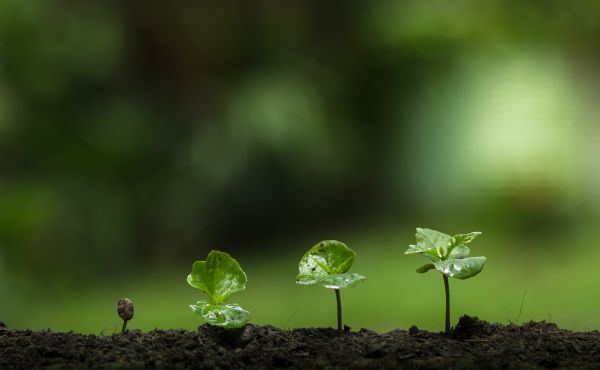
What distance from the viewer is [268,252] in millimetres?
2932

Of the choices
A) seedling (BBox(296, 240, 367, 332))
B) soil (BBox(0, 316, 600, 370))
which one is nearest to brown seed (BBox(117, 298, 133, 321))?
soil (BBox(0, 316, 600, 370))

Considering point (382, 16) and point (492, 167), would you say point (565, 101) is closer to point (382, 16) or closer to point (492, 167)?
point (492, 167)

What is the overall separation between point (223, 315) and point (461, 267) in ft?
0.78

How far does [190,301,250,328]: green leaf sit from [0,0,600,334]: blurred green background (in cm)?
173

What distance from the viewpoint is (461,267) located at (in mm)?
749

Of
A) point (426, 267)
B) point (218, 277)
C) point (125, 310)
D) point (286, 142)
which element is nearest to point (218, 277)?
point (218, 277)

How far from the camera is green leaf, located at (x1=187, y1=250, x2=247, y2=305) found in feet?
2.60

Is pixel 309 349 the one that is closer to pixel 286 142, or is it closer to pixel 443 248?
pixel 443 248

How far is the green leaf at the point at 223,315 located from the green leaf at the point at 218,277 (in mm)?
29

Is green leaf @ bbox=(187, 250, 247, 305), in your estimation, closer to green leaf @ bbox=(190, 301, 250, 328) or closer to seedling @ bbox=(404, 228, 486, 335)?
green leaf @ bbox=(190, 301, 250, 328)

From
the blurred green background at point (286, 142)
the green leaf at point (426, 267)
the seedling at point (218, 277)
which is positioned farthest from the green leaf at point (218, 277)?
the blurred green background at point (286, 142)

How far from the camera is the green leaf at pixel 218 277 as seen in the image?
0.79 metres

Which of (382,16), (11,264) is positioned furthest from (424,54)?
(11,264)

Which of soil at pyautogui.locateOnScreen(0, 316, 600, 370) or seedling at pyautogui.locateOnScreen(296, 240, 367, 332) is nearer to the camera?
soil at pyautogui.locateOnScreen(0, 316, 600, 370)
